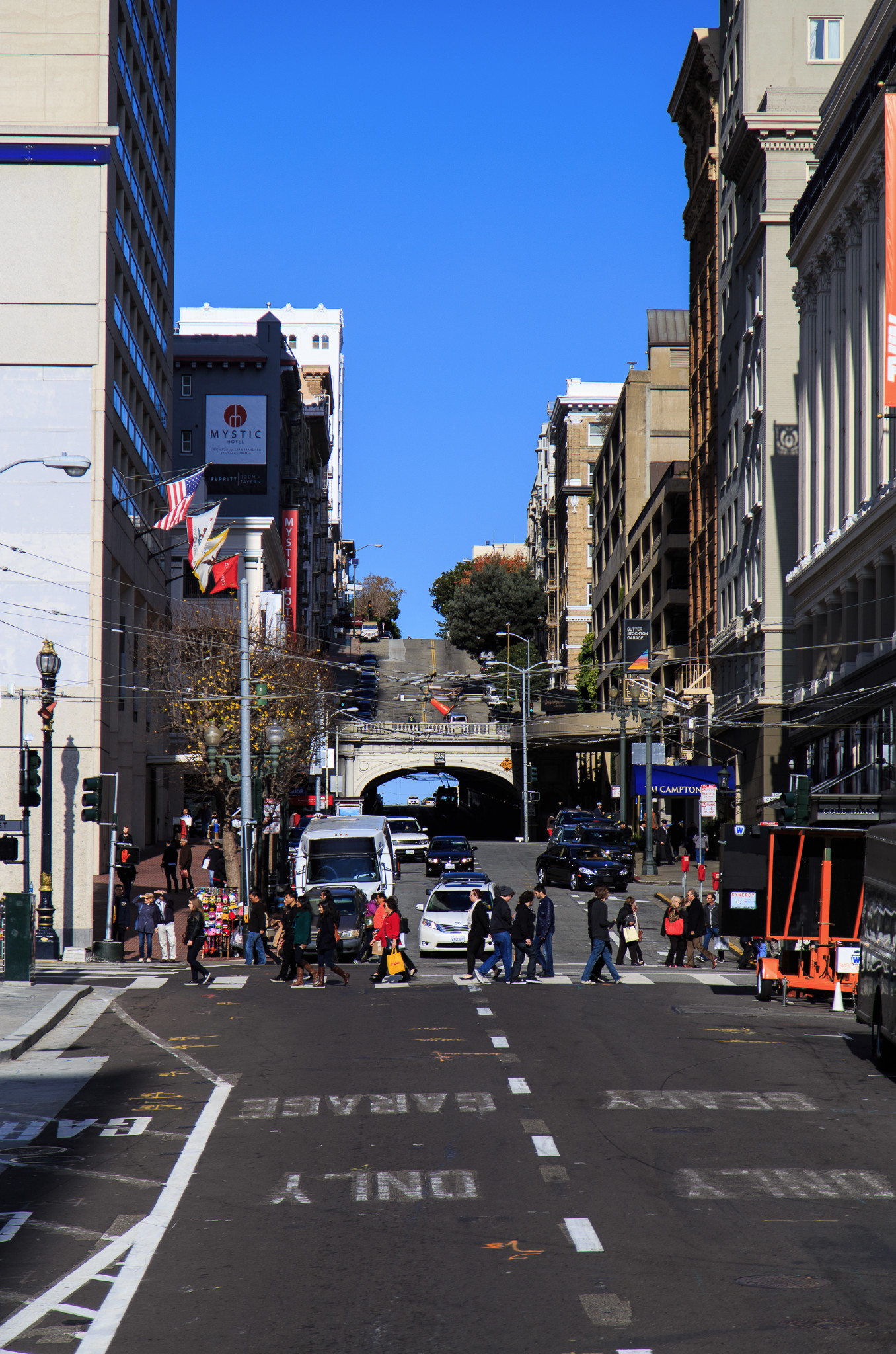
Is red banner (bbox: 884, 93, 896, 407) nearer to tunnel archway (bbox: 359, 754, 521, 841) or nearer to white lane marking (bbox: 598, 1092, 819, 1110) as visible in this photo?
white lane marking (bbox: 598, 1092, 819, 1110)

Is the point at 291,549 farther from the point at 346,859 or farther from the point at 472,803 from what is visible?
the point at 346,859

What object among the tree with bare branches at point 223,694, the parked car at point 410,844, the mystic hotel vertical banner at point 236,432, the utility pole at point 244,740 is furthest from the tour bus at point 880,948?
the mystic hotel vertical banner at point 236,432

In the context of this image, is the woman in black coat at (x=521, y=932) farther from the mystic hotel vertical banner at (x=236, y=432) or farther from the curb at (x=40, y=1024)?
the mystic hotel vertical banner at (x=236, y=432)

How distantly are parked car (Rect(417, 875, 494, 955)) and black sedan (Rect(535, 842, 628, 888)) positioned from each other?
519 inches

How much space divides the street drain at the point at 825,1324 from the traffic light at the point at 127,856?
96.8ft

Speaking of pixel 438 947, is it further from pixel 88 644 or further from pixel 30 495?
pixel 30 495

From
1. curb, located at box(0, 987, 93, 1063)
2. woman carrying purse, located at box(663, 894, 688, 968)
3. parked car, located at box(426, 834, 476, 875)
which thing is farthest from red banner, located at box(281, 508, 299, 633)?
curb, located at box(0, 987, 93, 1063)

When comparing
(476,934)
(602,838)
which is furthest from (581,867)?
(476,934)

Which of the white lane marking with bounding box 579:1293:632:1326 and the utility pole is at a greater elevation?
the utility pole

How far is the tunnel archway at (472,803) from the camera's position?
112438mm

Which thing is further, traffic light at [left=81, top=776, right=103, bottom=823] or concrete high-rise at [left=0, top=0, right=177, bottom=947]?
concrete high-rise at [left=0, top=0, right=177, bottom=947]

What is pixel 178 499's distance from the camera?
51.1 meters

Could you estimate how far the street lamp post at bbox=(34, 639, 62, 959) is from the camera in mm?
32219

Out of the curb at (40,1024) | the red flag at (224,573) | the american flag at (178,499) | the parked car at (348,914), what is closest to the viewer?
the curb at (40,1024)
